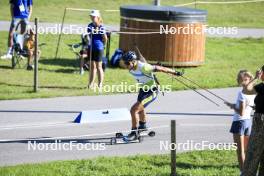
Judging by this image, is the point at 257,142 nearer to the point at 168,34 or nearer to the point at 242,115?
the point at 242,115

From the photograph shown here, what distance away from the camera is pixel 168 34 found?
20562mm

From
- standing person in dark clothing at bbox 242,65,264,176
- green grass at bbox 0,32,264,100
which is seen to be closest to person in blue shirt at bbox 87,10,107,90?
green grass at bbox 0,32,264,100

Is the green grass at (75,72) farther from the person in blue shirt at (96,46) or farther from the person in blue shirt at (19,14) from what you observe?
the person in blue shirt at (19,14)

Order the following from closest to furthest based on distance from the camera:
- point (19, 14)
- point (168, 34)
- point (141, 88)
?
point (141, 88), point (168, 34), point (19, 14)

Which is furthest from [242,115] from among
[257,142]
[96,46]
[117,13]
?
[117,13]

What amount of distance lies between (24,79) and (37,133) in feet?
17.8

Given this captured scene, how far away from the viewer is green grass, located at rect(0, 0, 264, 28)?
33828mm

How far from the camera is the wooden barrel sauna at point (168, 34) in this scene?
67.2 feet

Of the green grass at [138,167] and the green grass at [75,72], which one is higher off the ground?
the green grass at [75,72]

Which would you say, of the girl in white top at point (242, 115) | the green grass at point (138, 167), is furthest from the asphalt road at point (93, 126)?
the girl in white top at point (242, 115)

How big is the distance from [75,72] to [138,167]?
9088 millimetres

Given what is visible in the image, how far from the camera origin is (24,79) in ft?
60.1

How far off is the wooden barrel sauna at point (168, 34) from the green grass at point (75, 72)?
58 centimetres

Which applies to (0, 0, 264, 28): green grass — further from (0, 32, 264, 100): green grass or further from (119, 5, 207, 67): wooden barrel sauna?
(119, 5, 207, 67): wooden barrel sauna
